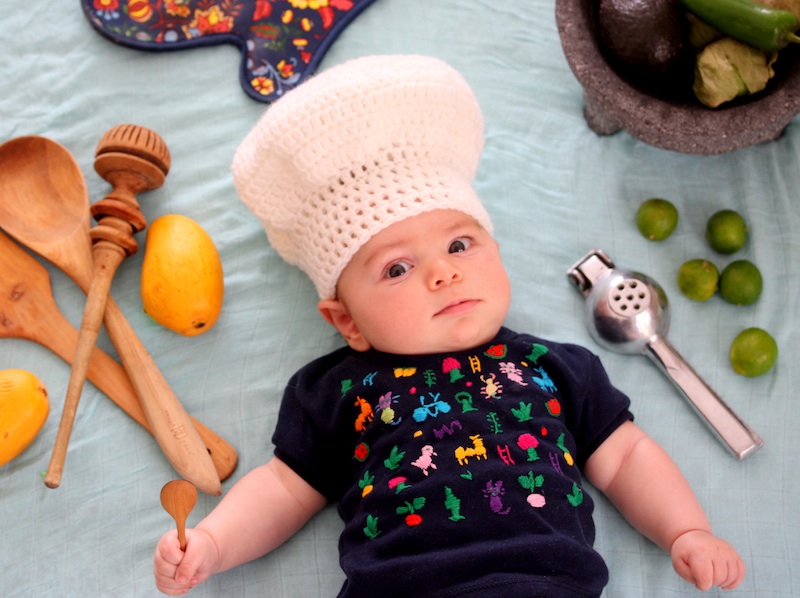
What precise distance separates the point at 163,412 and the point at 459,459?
44 cm

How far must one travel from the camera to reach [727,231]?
48.8 inches

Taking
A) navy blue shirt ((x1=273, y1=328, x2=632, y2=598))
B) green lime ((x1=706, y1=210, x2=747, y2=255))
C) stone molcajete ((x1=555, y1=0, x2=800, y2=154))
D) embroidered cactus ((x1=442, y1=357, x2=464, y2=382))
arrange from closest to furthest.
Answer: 1. navy blue shirt ((x1=273, y1=328, x2=632, y2=598))
2. embroidered cactus ((x1=442, y1=357, x2=464, y2=382))
3. stone molcajete ((x1=555, y1=0, x2=800, y2=154))
4. green lime ((x1=706, y1=210, x2=747, y2=255))

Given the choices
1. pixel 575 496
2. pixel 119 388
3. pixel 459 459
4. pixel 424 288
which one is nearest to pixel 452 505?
pixel 459 459

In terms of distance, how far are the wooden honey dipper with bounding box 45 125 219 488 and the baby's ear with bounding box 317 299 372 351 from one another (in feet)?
0.85

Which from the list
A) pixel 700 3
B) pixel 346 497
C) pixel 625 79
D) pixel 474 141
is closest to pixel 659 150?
pixel 625 79

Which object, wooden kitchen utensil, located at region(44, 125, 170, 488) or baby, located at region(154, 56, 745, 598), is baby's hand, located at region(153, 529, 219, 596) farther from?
wooden kitchen utensil, located at region(44, 125, 170, 488)

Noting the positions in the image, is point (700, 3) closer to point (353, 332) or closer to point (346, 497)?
point (353, 332)

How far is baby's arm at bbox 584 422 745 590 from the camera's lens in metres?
0.99

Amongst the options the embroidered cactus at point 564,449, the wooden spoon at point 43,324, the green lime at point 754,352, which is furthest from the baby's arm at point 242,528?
the green lime at point 754,352

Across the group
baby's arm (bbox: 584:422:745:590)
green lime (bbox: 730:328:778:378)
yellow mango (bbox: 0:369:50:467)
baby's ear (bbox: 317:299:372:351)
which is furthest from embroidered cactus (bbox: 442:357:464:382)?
yellow mango (bbox: 0:369:50:467)

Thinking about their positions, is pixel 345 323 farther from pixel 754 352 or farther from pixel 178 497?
pixel 754 352

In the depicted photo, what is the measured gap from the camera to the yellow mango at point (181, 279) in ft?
3.84

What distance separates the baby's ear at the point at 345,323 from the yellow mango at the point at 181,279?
0.67 feet

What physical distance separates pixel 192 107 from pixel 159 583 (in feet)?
2.69
